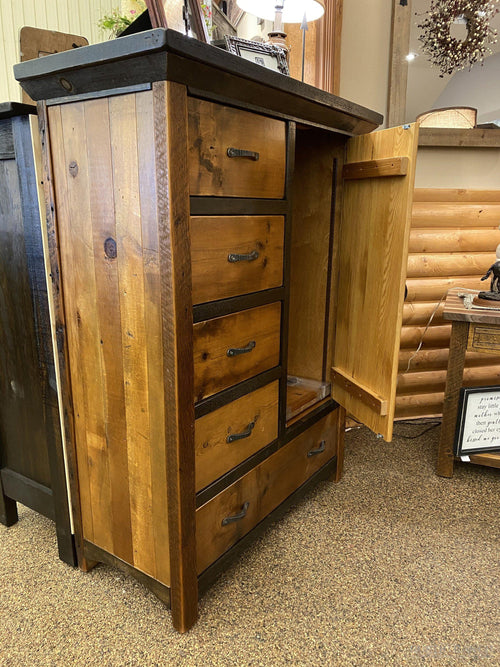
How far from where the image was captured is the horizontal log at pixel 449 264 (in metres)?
2.48

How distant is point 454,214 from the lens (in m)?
2.50

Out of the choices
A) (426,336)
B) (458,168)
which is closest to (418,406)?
(426,336)

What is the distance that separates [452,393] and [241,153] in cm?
140

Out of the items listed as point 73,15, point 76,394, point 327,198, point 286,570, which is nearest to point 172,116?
point 76,394

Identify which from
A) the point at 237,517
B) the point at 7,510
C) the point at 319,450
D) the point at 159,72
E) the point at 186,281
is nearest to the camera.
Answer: the point at 159,72

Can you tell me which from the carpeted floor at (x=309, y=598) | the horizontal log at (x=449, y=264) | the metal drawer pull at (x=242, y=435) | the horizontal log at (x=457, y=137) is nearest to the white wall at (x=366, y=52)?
the horizontal log at (x=457, y=137)

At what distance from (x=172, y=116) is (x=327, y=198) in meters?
0.92

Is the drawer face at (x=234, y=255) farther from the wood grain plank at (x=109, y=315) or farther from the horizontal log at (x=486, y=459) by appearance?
the horizontal log at (x=486, y=459)

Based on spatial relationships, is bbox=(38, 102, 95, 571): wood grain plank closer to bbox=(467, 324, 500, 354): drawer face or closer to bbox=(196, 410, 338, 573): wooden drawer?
bbox=(196, 410, 338, 573): wooden drawer

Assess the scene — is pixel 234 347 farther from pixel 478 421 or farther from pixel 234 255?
pixel 478 421

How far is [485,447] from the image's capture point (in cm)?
211

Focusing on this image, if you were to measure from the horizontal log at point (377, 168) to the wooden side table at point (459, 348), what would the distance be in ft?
2.26

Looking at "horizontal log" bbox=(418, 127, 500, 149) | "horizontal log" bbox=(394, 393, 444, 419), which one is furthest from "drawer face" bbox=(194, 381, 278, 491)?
"horizontal log" bbox=(418, 127, 500, 149)

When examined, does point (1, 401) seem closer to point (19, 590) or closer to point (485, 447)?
point (19, 590)
